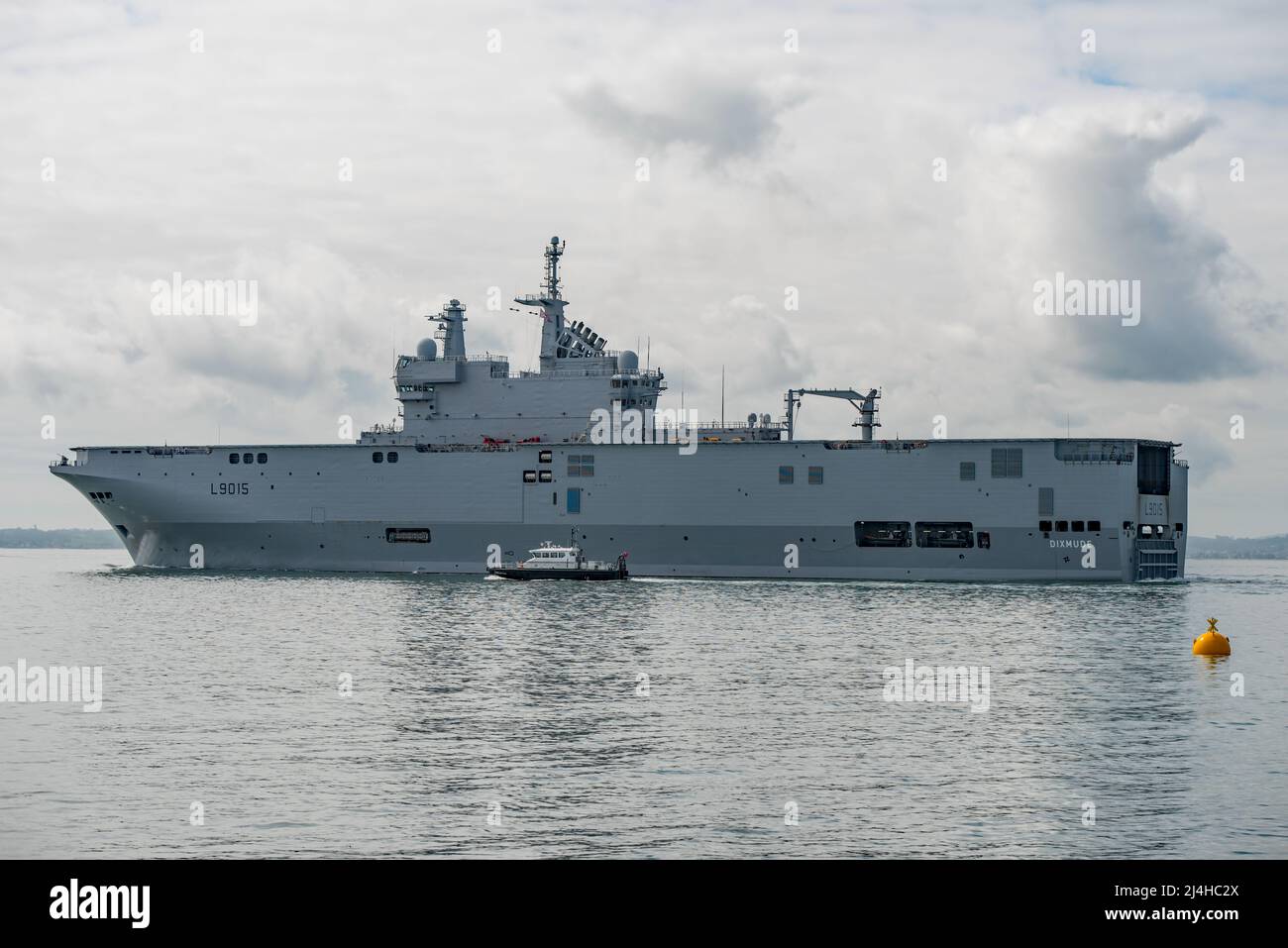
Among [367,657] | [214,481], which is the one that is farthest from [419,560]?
[367,657]

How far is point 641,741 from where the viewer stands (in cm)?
1839

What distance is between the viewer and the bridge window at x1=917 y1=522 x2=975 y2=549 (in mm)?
51375

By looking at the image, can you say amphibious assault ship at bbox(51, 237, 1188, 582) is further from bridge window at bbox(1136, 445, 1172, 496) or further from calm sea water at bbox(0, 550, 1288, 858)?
calm sea water at bbox(0, 550, 1288, 858)

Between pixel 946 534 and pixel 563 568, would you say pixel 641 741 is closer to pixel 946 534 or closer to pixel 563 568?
pixel 563 568

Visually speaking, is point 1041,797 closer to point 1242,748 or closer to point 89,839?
point 1242,748

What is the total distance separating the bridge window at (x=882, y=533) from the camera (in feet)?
170

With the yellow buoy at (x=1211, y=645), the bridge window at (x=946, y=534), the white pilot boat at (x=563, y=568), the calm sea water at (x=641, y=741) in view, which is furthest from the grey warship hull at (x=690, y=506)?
the yellow buoy at (x=1211, y=645)

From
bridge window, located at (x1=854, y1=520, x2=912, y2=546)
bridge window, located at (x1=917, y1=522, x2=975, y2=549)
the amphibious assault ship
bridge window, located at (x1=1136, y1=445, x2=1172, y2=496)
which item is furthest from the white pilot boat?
bridge window, located at (x1=1136, y1=445, x2=1172, y2=496)

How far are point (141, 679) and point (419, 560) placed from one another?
31.7 m

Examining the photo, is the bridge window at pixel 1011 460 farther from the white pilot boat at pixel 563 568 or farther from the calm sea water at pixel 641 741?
the white pilot boat at pixel 563 568

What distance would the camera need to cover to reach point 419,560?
57156mm

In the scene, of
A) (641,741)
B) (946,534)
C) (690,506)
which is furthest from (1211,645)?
(690,506)

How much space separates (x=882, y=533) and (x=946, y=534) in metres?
2.63

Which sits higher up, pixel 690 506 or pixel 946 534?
pixel 690 506
